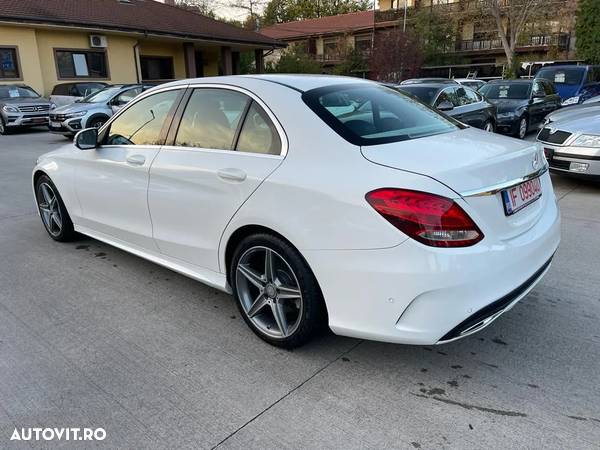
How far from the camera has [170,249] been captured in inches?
Result: 138

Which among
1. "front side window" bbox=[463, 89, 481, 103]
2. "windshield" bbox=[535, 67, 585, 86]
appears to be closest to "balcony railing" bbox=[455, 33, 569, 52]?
"windshield" bbox=[535, 67, 585, 86]

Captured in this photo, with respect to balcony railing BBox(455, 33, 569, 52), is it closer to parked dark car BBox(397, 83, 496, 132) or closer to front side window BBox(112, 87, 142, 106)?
parked dark car BBox(397, 83, 496, 132)

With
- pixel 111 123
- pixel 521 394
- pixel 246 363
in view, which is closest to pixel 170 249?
pixel 246 363

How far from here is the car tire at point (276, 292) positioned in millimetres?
2645

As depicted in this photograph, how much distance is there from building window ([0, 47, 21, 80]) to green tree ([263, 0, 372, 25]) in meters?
44.0

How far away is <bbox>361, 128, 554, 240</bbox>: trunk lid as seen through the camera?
2.32m

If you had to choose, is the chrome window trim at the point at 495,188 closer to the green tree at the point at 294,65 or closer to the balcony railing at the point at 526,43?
the green tree at the point at 294,65

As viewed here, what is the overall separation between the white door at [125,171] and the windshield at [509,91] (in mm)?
10808

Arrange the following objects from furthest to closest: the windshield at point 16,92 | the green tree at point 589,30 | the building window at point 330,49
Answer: the building window at point 330,49 → the green tree at point 589,30 → the windshield at point 16,92

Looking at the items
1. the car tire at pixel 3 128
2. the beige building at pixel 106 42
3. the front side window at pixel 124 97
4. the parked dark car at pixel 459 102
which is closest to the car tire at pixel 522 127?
the parked dark car at pixel 459 102

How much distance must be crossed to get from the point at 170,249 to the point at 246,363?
44.7 inches

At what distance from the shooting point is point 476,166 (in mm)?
2424

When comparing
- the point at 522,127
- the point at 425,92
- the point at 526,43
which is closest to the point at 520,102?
the point at 522,127

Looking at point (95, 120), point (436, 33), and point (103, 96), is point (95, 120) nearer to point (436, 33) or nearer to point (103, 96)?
point (103, 96)
